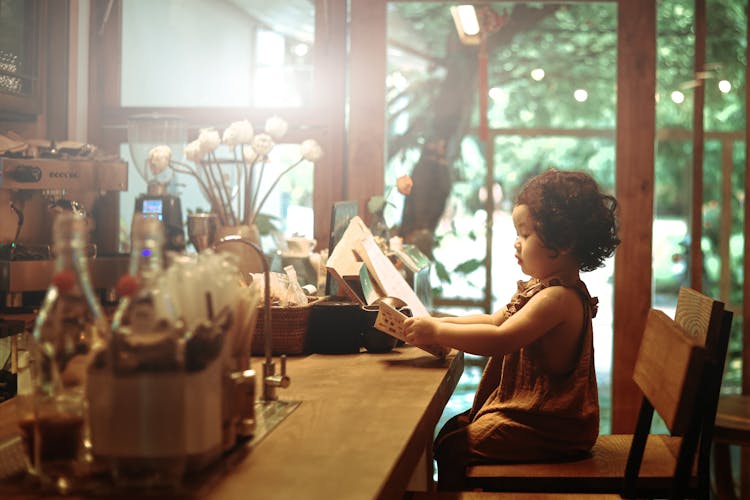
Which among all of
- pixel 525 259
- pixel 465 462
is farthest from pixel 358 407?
pixel 525 259

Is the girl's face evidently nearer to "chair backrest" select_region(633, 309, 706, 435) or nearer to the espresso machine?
"chair backrest" select_region(633, 309, 706, 435)

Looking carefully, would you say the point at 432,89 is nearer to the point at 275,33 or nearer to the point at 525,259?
the point at 275,33

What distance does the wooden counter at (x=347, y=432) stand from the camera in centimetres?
122

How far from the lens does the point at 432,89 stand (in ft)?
13.2

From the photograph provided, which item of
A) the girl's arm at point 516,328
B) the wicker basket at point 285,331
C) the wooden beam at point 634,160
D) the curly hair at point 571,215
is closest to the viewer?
the girl's arm at point 516,328

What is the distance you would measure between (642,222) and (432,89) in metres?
1.00

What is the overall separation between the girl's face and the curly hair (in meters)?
0.01

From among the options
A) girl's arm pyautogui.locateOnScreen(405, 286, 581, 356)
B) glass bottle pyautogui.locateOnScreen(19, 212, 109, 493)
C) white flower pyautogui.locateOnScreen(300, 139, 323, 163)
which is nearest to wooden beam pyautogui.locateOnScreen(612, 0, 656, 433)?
white flower pyautogui.locateOnScreen(300, 139, 323, 163)

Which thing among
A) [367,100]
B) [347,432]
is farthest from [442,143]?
[347,432]

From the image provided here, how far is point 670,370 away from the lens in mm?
1756

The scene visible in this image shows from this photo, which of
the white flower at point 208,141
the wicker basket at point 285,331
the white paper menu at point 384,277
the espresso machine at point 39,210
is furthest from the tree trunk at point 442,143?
the wicker basket at point 285,331

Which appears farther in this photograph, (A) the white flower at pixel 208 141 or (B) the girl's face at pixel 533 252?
(A) the white flower at pixel 208 141

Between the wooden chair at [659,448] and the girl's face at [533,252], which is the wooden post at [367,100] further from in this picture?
the wooden chair at [659,448]

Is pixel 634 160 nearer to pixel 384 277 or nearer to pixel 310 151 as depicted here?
pixel 310 151
